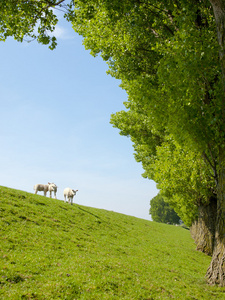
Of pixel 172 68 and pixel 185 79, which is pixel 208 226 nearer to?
pixel 185 79

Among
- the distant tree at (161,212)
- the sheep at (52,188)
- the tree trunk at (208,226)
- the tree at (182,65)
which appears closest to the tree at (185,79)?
the tree at (182,65)

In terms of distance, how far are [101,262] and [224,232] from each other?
7.13m

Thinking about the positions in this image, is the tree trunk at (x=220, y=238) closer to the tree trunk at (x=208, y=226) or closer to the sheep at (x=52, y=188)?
the tree trunk at (x=208, y=226)

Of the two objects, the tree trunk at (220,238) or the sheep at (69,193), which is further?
the sheep at (69,193)

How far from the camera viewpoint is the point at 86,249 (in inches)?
679

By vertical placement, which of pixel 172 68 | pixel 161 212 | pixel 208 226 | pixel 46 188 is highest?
pixel 172 68

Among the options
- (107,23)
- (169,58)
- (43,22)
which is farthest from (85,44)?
(169,58)

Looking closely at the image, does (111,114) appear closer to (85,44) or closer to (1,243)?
(85,44)

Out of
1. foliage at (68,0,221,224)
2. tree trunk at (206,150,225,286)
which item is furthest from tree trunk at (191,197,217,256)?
tree trunk at (206,150,225,286)

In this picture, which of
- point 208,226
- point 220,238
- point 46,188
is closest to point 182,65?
point 220,238

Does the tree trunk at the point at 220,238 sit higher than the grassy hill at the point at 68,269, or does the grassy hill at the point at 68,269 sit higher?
the tree trunk at the point at 220,238

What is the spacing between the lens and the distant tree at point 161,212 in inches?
4060

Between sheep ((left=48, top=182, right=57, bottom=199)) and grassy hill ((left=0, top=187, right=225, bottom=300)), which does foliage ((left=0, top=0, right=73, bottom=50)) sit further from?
sheep ((left=48, top=182, right=57, bottom=199))

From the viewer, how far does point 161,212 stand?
104 meters
